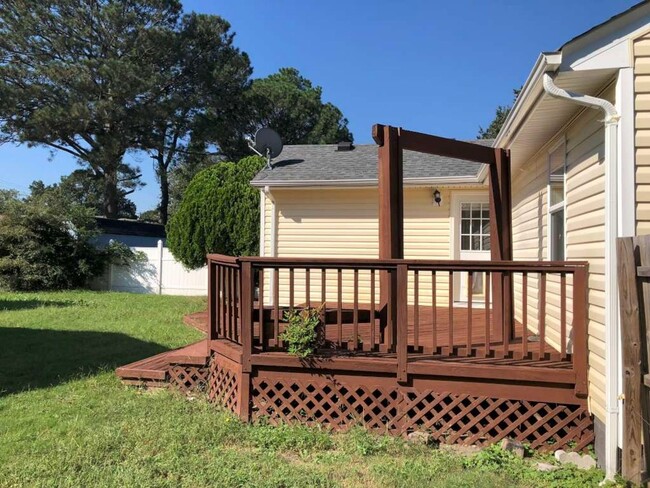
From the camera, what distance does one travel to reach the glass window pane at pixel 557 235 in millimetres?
4645

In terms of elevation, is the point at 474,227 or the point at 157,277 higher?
the point at 474,227

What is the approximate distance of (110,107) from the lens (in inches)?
829

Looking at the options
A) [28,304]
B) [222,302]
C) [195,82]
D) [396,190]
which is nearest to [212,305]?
[222,302]

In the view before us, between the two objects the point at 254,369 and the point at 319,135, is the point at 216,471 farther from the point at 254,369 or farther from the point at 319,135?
the point at 319,135

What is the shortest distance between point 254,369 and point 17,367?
3448mm

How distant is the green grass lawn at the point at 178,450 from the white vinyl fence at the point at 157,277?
9197 mm

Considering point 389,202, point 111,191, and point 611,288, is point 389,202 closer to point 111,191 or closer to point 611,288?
point 611,288

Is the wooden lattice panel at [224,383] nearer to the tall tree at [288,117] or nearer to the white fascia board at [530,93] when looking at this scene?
the white fascia board at [530,93]

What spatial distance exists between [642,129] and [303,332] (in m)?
2.82

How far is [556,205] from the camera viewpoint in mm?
4723

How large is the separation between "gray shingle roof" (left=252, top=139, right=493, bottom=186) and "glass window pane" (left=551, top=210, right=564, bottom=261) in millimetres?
3028

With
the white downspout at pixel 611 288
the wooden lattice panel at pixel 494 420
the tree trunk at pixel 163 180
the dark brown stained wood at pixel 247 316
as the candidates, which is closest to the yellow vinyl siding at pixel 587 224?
the white downspout at pixel 611 288

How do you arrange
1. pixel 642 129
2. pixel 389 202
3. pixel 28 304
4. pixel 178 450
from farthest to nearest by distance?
pixel 28 304 → pixel 389 202 → pixel 178 450 → pixel 642 129

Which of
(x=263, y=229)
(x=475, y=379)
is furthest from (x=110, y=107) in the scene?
(x=475, y=379)
